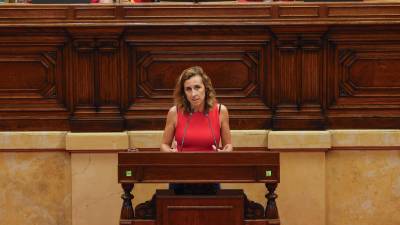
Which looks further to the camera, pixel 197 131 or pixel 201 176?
pixel 197 131

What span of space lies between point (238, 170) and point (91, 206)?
1.99m

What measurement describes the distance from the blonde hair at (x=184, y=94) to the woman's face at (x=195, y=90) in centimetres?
3

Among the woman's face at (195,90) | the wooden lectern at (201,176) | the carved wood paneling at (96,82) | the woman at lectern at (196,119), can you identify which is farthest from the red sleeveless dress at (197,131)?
the carved wood paneling at (96,82)

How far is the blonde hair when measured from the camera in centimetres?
513

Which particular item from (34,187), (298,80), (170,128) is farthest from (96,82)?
(298,80)

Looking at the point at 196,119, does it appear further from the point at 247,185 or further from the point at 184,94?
the point at 247,185

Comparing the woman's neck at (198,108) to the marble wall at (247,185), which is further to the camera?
the marble wall at (247,185)

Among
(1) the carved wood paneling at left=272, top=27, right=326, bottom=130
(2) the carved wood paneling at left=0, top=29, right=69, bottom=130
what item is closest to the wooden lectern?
(1) the carved wood paneling at left=272, top=27, right=326, bottom=130

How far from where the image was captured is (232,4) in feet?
20.8

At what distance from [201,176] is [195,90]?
690 mm

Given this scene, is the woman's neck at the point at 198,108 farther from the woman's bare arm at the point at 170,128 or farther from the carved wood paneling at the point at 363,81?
the carved wood paneling at the point at 363,81

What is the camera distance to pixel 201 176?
183 inches

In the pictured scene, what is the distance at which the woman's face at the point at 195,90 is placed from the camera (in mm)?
5090

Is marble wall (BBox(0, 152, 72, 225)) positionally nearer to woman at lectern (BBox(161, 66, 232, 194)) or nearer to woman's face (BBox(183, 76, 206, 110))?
woman at lectern (BBox(161, 66, 232, 194))
